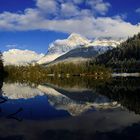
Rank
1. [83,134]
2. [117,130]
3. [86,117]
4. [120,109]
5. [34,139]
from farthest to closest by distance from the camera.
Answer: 1. [120,109]
2. [86,117]
3. [117,130]
4. [83,134]
5. [34,139]

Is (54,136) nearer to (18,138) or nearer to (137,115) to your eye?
(18,138)

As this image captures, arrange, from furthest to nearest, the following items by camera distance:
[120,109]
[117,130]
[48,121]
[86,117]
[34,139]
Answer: [120,109] < [86,117] < [48,121] < [117,130] < [34,139]

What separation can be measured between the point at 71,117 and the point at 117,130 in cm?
1170

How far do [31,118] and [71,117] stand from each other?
5570 mm

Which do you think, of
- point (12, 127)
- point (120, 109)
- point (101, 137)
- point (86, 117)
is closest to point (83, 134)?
point (101, 137)

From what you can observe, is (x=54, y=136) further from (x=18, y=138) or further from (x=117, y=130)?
(x=117, y=130)

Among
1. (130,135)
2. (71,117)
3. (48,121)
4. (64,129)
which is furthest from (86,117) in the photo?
(130,135)

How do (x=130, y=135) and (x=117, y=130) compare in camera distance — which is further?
(x=117, y=130)

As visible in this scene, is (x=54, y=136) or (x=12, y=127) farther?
(x=12, y=127)

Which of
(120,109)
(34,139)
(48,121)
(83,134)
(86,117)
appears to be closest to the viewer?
(34,139)

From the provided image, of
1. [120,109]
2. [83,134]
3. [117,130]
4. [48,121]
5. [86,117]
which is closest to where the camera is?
[83,134]

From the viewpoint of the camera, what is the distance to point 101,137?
35250 millimetres

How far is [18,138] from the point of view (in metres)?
34.8

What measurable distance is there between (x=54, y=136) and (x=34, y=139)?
2.57 meters
